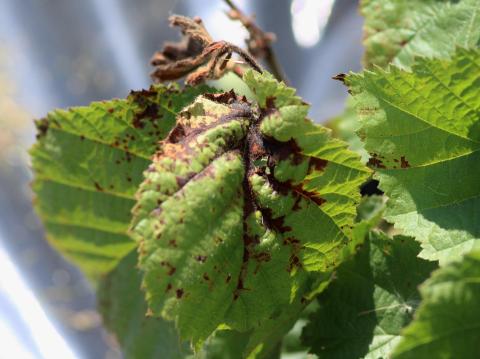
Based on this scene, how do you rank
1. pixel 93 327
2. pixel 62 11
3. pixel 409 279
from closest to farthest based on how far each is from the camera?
1. pixel 409 279
2. pixel 93 327
3. pixel 62 11

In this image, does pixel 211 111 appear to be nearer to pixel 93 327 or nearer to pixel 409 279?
pixel 409 279

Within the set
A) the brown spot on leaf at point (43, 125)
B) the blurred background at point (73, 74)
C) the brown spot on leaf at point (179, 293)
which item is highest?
the blurred background at point (73, 74)

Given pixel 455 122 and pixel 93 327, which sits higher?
pixel 93 327

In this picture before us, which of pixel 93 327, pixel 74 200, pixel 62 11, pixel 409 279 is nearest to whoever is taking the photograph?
pixel 409 279

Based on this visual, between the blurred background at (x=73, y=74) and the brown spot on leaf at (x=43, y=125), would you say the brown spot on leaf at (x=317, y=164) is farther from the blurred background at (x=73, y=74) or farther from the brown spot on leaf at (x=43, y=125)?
the blurred background at (x=73, y=74)

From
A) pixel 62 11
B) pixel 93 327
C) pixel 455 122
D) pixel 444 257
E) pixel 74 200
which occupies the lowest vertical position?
pixel 444 257

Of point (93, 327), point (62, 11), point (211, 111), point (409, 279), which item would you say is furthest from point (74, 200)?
point (62, 11)

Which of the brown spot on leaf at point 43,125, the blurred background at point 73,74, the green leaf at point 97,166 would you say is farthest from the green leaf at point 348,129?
the blurred background at point 73,74

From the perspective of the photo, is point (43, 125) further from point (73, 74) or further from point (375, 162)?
point (73, 74)
